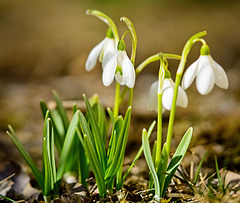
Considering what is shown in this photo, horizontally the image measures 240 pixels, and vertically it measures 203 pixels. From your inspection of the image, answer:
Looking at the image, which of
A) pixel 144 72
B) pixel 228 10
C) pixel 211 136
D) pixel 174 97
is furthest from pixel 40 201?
pixel 228 10

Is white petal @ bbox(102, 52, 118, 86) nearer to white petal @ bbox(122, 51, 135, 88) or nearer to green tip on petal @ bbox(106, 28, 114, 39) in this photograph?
white petal @ bbox(122, 51, 135, 88)

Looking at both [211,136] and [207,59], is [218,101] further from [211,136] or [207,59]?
[207,59]

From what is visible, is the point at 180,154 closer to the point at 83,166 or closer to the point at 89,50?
the point at 83,166

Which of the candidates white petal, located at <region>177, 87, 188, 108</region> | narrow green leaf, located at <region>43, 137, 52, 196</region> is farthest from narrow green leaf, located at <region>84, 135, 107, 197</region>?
white petal, located at <region>177, 87, 188, 108</region>

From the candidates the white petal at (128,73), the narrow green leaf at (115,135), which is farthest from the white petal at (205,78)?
the narrow green leaf at (115,135)

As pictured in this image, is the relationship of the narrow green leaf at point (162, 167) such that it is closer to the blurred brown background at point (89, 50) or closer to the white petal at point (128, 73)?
the white petal at point (128, 73)

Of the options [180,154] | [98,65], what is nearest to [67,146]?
[180,154]
